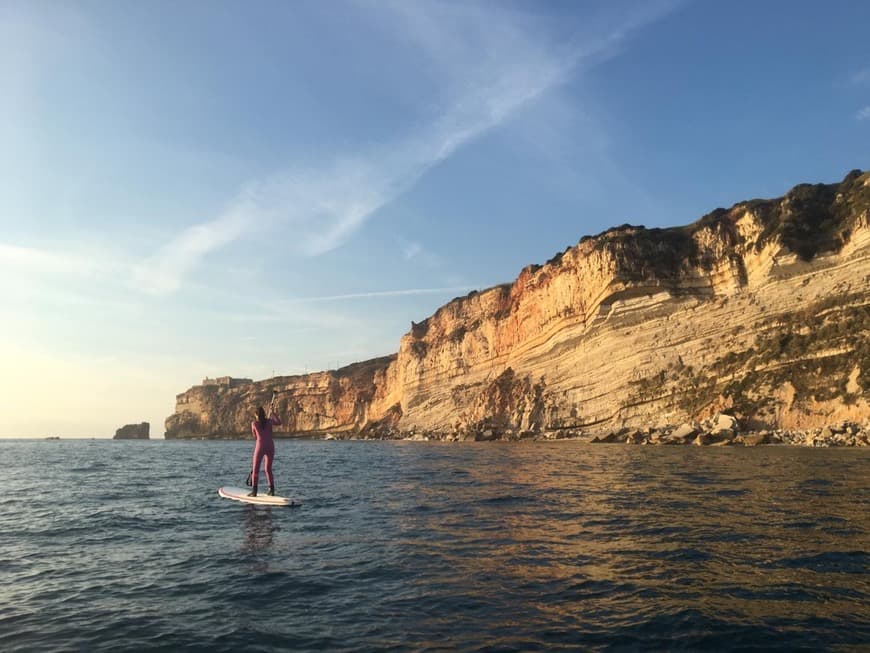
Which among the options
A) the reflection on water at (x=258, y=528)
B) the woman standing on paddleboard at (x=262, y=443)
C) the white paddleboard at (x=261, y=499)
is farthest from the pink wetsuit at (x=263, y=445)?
the reflection on water at (x=258, y=528)

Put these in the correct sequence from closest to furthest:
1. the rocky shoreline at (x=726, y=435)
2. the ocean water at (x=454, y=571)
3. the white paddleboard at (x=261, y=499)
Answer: the ocean water at (x=454, y=571)
the white paddleboard at (x=261, y=499)
the rocky shoreline at (x=726, y=435)

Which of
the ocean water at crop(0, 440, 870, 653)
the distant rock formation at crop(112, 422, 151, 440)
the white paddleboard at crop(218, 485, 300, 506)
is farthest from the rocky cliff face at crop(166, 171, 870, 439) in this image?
the distant rock formation at crop(112, 422, 151, 440)

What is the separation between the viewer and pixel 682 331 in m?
56.6

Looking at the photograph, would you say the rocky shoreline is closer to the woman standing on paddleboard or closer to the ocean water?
the ocean water

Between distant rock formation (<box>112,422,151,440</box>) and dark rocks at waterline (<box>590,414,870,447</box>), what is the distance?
17452 centimetres

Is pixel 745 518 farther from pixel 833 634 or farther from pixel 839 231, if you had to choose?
A: pixel 839 231

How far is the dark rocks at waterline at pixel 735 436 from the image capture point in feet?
114

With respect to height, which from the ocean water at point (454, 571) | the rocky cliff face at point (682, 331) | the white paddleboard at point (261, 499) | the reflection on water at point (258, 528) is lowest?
the ocean water at point (454, 571)

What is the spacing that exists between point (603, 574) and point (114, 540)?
10.2m

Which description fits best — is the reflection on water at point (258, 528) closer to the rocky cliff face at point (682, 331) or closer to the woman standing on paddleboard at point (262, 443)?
the woman standing on paddleboard at point (262, 443)

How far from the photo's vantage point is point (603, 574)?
8.56 metres

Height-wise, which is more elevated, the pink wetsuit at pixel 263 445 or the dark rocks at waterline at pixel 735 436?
the pink wetsuit at pixel 263 445

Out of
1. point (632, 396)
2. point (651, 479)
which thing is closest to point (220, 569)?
point (651, 479)

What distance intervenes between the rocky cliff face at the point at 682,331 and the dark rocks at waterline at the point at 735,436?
2.06 m
